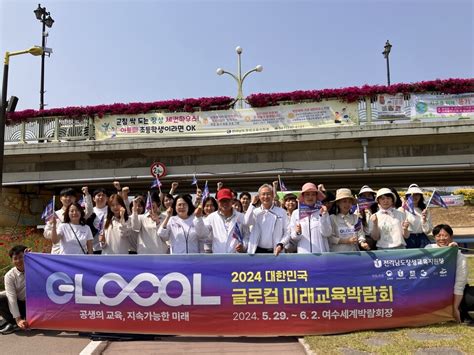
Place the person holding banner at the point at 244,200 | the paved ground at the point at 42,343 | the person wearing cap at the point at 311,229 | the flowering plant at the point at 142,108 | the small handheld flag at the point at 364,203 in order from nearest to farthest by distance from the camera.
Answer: the paved ground at the point at 42,343, the person wearing cap at the point at 311,229, the small handheld flag at the point at 364,203, the person holding banner at the point at 244,200, the flowering plant at the point at 142,108

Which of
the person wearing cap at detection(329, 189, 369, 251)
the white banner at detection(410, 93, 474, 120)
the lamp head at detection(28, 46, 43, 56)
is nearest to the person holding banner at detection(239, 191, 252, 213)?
the person wearing cap at detection(329, 189, 369, 251)

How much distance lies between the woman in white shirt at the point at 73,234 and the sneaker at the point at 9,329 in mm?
1124

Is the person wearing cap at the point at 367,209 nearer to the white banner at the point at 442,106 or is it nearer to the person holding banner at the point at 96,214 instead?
the person holding banner at the point at 96,214

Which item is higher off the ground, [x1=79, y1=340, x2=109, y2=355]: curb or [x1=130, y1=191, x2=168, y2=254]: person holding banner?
[x1=130, y1=191, x2=168, y2=254]: person holding banner

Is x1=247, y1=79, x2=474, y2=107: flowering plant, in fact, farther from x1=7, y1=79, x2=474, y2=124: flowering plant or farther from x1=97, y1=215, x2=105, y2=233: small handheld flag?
x1=97, y1=215, x2=105, y2=233: small handheld flag

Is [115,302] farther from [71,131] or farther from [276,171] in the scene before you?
[71,131]

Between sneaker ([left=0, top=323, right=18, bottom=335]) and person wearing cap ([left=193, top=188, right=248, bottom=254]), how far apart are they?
2743 mm

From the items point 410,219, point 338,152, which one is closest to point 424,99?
point 338,152

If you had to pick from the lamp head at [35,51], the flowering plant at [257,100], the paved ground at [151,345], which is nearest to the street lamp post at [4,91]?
the lamp head at [35,51]

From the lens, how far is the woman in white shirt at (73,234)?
5516mm

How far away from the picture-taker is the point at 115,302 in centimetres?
509

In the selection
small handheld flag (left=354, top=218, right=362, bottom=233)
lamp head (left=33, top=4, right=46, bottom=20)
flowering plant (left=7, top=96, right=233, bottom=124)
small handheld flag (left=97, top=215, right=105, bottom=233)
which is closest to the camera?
small handheld flag (left=354, top=218, right=362, bottom=233)

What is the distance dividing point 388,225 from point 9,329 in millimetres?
5203

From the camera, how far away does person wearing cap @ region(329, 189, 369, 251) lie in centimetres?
525
